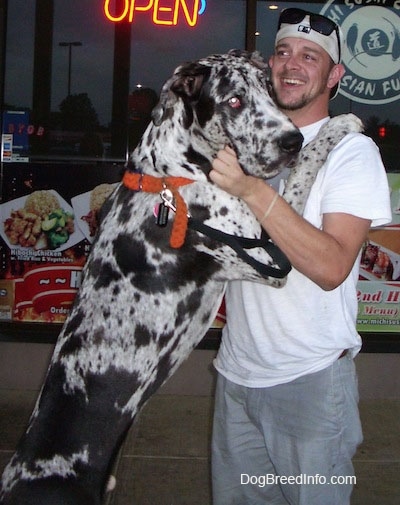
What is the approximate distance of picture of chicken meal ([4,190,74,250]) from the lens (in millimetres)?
6082

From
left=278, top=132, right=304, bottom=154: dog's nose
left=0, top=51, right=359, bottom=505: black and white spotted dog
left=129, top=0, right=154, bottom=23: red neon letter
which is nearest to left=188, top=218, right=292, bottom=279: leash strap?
left=0, top=51, right=359, bottom=505: black and white spotted dog

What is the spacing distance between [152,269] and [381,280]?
3.75 metres

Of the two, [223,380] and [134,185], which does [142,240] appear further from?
[223,380]

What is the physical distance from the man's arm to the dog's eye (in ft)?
0.53

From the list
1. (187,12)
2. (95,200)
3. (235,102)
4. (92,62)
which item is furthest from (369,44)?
(235,102)

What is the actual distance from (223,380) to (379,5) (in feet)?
13.3

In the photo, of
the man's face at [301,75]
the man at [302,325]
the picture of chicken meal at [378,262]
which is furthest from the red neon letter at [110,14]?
the man's face at [301,75]

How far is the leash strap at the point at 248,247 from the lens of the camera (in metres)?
2.78

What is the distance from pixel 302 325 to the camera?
286cm

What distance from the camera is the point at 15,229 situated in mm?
6109

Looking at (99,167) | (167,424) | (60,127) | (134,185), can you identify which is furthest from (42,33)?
(134,185)

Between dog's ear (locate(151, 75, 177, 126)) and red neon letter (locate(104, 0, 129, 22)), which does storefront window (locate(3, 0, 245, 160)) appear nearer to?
red neon letter (locate(104, 0, 129, 22))

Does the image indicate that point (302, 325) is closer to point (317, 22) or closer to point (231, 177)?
point (231, 177)

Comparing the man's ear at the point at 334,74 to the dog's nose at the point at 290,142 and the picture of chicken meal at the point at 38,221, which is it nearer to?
the dog's nose at the point at 290,142
